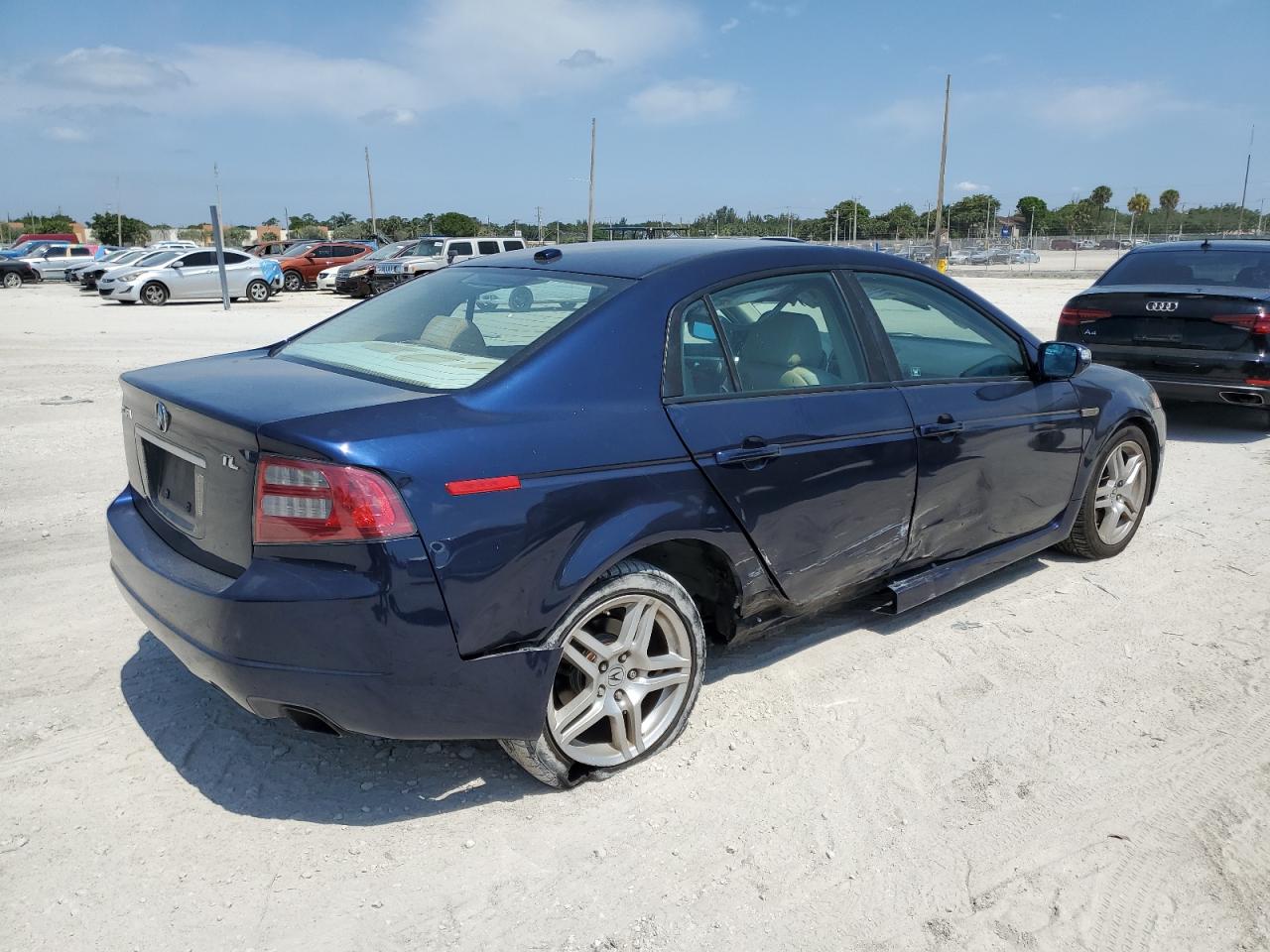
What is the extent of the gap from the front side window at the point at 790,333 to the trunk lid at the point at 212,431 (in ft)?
3.94

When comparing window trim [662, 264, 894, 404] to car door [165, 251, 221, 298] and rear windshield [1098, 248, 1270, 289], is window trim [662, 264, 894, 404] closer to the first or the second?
rear windshield [1098, 248, 1270, 289]

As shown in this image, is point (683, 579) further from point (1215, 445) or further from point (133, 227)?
point (133, 227)

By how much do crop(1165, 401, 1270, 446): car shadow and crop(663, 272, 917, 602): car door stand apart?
5.93 metres

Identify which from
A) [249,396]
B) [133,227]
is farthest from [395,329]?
[133,227]

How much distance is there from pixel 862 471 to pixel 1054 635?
1.39 metres

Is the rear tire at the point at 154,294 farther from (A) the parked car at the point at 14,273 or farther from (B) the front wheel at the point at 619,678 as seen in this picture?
(B) the front wheel at the point at 619,678

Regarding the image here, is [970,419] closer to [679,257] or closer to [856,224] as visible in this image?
[679,257]

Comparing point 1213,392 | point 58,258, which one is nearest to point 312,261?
point 58,258

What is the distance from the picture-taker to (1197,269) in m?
9.05

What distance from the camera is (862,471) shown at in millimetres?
3705

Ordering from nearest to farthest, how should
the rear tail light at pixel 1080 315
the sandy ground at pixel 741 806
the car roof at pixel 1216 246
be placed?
the sandy ground at pixel 741 806 → the rear tail light at pixel 1080 315 → the car roof at pixel 1216 246

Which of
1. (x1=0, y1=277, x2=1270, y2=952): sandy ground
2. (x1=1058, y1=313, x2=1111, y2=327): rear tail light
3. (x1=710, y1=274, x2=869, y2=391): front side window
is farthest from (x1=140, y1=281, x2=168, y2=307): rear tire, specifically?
(x1=710, y1=274, x2=869, y2=391): front side window

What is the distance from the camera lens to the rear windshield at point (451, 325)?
127 inches

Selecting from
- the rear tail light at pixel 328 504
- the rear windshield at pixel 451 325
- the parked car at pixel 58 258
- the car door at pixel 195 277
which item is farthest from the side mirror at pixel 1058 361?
the parked car at pixel 58 258
